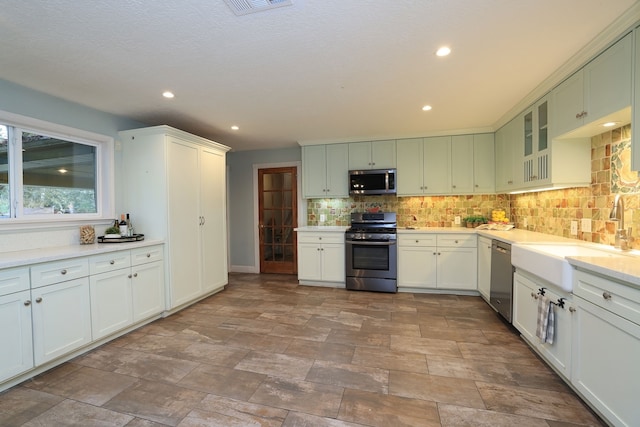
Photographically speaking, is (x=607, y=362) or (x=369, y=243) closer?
(x=607, y=362)

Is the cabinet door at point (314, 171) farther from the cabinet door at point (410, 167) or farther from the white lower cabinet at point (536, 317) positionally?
the white lower cabinet at point (536, 317)

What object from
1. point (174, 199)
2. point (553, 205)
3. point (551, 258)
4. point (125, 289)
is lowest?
point (125, 289)

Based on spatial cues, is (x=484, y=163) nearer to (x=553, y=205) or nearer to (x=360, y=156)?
(x=553, y=205)

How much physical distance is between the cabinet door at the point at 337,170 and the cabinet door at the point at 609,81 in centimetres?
293

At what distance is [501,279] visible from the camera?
2.96 meters

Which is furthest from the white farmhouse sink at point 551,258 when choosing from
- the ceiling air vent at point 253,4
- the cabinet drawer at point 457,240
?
the ceiling air vent at point 253,4

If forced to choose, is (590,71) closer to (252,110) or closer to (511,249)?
(511,249)

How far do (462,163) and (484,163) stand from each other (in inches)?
11.5

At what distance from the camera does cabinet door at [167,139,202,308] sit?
3.27 m

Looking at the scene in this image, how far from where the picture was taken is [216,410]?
173 centimetres

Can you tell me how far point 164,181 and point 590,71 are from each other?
13.0ft

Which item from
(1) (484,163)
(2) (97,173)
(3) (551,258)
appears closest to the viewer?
(3) (551,258)

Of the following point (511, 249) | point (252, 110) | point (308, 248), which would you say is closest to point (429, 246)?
point (511, 249)

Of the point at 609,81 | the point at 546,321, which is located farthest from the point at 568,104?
the point at 546,321
